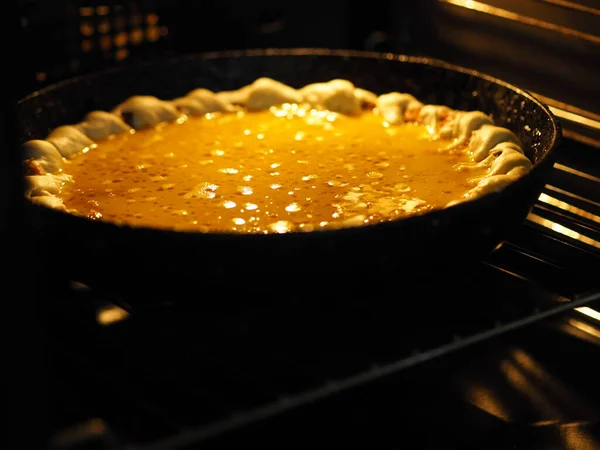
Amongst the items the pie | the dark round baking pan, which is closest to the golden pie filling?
the pie

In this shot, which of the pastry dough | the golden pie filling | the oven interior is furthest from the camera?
the pastry dough

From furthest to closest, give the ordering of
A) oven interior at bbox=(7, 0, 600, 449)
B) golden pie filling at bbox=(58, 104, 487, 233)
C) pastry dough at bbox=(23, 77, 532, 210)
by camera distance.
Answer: pastry dough at bbox=(23, 77, 532, 210)
golden pie filling at bbox=(58, 104, 487, 233)
oven interior at bbox=(7, 0, 600, 449)

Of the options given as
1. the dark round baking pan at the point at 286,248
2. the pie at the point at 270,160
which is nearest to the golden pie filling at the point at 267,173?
the pie at the point at 270,160

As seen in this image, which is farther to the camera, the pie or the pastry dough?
the pastry dough

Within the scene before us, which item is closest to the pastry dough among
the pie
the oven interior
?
the pie

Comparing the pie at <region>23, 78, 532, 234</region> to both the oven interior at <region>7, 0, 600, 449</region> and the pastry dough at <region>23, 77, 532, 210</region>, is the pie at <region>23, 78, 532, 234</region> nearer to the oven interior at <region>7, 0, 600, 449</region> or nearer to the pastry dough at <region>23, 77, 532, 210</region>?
the pastry dough at <region>23, 77, 532, 210</region>

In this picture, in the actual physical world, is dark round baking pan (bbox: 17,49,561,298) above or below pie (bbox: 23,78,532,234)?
above

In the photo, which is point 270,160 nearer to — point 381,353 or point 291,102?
point 291,102

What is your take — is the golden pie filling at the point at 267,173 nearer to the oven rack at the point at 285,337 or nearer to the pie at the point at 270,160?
the pie at the point at 270,160
